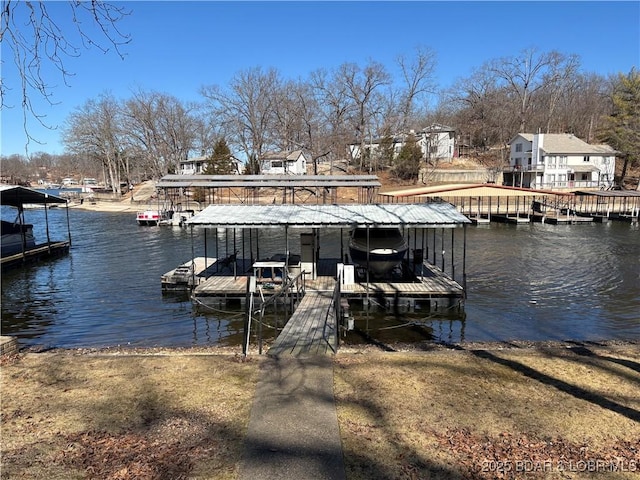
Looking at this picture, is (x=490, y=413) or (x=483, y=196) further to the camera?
(x=483, y=196)

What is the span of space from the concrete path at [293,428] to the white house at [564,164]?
61275 mm

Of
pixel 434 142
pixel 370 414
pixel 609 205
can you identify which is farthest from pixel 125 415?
pixel 434 142

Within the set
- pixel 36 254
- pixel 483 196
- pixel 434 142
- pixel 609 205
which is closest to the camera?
pixel 36 254

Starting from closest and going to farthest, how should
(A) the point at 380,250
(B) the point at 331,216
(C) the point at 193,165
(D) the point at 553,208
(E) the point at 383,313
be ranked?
1. (E) the point at 383,313
2. (B) the point at 331,216
3. (A) the point at 380,250
4. (D) the point at 553,208
5. (C) the point at 193,165

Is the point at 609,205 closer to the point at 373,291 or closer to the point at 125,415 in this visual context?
the point at 373,291

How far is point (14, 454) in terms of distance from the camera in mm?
5449

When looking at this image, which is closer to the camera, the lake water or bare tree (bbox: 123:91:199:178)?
the lake water

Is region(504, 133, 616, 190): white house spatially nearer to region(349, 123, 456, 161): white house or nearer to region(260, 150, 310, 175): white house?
region(349, 123, 456, 161): white house

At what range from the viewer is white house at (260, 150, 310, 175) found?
71650 mm

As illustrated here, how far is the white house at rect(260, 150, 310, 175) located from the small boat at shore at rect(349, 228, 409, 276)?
52833mm

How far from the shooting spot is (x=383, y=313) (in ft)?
53.3

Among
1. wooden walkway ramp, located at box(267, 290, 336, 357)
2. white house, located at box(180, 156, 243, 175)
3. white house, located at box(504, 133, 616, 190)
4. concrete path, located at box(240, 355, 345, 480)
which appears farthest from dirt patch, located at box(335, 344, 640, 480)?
white house, located at box(180, 156, 243, 175)

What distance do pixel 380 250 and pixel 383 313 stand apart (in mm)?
2634

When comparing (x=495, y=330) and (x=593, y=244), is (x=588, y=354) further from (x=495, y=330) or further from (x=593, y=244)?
(x=593, y=244)
